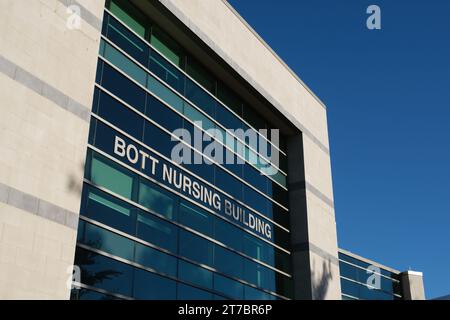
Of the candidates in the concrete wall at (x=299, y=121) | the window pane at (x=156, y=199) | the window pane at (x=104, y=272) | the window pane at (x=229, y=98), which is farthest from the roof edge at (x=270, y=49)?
the window pane at (x=104, y=272)

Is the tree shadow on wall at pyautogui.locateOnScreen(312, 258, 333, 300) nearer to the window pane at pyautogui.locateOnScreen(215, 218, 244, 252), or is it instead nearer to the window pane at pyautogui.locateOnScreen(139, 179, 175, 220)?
the window pane at pyautogui.locateOnScreen(215, 218, 244, 252)

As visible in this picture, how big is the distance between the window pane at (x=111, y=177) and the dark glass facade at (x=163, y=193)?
1.1 inches

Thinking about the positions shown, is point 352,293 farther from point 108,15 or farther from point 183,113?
point 108,15

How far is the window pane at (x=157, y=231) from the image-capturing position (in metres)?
16.1

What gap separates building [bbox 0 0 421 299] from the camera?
12852 mm

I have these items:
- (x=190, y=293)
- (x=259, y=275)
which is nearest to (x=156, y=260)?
(x=190, y=293)

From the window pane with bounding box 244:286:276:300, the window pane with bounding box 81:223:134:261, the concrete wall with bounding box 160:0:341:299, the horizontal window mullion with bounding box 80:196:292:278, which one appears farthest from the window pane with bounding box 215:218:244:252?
the window pane with bounding box 81:223:134:261

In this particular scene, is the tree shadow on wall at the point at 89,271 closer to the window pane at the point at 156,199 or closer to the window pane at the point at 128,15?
the window pane at the point at 156,199

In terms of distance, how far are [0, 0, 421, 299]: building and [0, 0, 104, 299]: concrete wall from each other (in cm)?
3

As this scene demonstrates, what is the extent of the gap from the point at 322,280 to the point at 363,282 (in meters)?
15.8

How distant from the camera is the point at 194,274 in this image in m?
17.6
